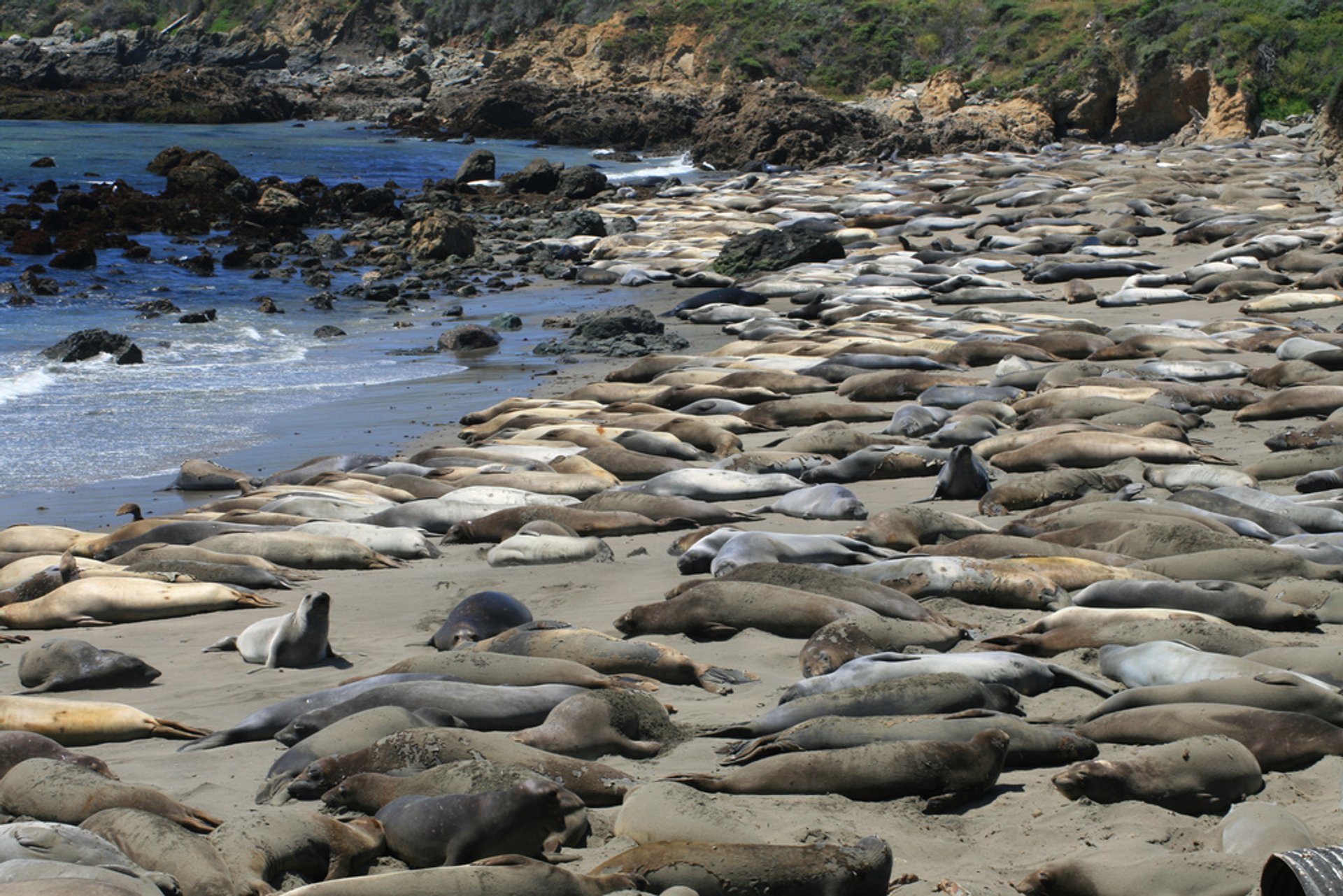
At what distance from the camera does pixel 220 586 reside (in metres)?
5.20

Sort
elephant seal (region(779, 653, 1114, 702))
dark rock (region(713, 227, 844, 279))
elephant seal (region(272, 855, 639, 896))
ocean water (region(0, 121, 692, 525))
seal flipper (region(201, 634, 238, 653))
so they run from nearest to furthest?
1. elephant seal (region(272, 855, 639, 896))
2. elephant seal (region(779, 653, 1114, 702))
3. seal flipper (region(201, 634, 238, 653))
4. ocean water (region(0, 121, 692, 525))
5. dark rock (region(713, 227, 844, 279))

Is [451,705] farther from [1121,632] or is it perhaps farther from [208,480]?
[208,480]

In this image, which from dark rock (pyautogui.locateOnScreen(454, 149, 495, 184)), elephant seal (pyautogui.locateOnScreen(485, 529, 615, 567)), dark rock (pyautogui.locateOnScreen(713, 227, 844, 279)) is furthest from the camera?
dark rock (pyautogui.locateOnScreen(454, 149, 495, 184))

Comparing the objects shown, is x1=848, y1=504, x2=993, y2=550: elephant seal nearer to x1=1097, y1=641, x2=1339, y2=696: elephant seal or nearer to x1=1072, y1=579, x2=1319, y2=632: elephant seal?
x1=1072, y1=579, x2=1319, y2=632: elephant seal

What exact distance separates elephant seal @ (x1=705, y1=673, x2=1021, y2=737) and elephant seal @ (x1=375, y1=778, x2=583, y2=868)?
81cm

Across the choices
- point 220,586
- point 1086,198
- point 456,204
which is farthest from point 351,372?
point 456,204

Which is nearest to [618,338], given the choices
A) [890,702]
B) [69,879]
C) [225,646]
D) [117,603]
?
[117,603]

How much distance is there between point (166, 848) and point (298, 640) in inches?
67.5

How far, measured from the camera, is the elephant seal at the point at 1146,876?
95.0 inches

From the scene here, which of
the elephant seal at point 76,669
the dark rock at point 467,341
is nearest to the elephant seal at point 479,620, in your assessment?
the elephant seal at point 76,669

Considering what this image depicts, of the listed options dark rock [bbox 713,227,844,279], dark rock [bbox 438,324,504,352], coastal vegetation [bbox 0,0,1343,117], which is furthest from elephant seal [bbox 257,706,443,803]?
coastal vegetation [bbox 0,0,1343,117]

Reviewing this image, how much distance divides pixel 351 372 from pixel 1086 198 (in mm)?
13347

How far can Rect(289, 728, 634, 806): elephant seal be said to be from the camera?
308 centimetres

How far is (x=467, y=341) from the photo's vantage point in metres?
13.0
